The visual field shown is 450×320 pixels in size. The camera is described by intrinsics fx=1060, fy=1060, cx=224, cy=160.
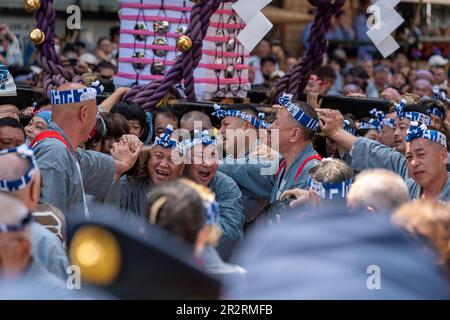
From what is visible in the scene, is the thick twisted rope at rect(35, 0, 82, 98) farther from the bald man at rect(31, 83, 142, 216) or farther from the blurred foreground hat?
the blurred foreground hat

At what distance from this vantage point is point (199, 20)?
663cm

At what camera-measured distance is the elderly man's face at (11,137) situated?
550cm

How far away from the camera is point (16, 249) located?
3092 millimetres

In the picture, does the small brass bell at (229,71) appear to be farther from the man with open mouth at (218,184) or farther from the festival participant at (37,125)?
the man with open mouth at (218,184)

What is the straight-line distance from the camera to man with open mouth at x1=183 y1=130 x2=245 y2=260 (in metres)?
5.47

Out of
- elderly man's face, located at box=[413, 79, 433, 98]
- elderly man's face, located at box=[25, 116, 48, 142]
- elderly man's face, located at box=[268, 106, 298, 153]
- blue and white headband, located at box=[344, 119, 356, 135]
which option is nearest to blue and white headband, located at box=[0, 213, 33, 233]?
elderly man's face, located at box=[268, 106, 298, 153]

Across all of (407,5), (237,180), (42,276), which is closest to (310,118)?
(237,180)

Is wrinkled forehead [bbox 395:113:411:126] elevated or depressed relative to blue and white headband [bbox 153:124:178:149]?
elevated

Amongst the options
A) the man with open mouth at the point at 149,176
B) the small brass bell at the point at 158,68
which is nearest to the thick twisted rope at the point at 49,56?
the small brass bell at the point at 158,68

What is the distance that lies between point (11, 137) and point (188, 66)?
1518mm

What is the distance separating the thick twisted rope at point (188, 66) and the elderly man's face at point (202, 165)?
1249 millimetres

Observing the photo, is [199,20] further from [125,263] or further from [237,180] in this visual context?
[125,263]
